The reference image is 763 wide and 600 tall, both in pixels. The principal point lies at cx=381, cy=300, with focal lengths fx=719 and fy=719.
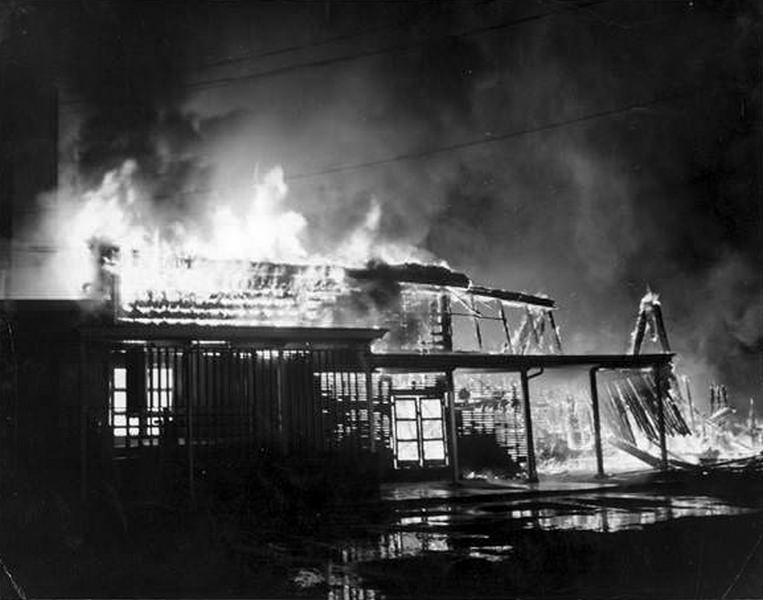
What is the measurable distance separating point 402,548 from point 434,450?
34.1 ft

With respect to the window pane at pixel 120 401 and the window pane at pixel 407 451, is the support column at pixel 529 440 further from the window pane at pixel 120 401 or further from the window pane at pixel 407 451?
the window pane at pixel 120 401

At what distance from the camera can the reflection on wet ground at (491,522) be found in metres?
9.40

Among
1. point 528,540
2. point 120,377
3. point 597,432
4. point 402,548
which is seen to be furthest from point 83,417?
point 597,432

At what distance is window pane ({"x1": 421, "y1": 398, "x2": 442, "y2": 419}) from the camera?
807 inches

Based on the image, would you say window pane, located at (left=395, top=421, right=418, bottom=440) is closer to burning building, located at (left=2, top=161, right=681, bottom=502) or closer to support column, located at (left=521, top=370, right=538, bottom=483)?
burning building, located at (left=2, top=161, right=681, bottom=502)

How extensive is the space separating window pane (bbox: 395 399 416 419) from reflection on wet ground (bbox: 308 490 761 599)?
5.05 m

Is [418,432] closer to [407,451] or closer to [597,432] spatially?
[407,451]

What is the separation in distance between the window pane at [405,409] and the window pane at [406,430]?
0.17m

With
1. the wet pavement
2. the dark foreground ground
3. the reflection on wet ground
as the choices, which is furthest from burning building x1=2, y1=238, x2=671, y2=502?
the reflection on wet ground

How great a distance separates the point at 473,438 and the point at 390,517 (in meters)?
8.24

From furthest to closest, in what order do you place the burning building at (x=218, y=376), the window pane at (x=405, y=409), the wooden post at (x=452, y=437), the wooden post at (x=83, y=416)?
the window pane at (x=405, y=409)
the wooden post at (x=452, y=437)
the burning building at (x=218, y=376)
the wooden post at (x=83, y=416)

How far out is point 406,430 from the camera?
66.1 feet

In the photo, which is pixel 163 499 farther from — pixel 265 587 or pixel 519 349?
pixel 519 349

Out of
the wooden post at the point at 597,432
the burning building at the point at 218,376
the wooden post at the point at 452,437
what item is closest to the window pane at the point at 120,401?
the burning building at the point at 218,376
